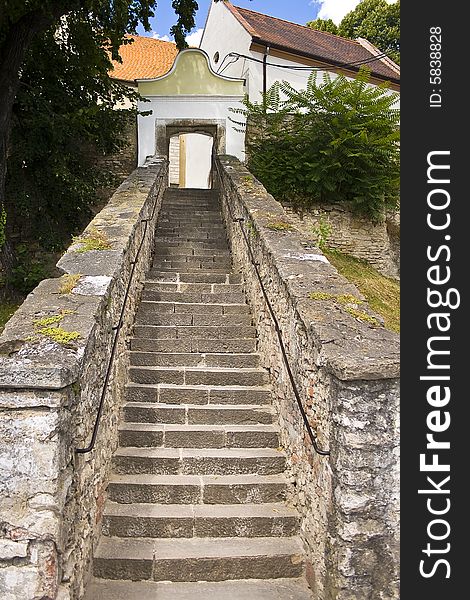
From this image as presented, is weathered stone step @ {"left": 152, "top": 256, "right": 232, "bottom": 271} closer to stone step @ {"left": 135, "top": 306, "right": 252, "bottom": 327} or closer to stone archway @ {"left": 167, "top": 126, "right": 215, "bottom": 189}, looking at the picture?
stone step @ {"left": 135, "top": 306, "right": 252, "bottom": 327}

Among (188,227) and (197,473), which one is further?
(188,227)

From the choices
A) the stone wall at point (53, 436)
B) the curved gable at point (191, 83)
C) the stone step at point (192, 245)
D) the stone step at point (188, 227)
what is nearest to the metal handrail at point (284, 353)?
the stone step at point (192, 245)

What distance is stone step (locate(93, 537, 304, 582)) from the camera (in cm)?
345

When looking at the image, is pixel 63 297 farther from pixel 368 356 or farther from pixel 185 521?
pixel 368 356

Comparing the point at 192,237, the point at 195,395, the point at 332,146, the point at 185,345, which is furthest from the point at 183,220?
the point at 195,395

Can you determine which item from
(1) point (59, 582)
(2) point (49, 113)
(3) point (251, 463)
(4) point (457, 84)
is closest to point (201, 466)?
(3) point (251, 463)

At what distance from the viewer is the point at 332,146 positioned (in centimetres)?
938

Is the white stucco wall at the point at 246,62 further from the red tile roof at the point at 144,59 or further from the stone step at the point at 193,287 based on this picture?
the stone step at the point at 193,287

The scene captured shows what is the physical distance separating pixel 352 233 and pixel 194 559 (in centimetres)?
800

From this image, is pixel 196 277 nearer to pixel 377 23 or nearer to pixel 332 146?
pixel 332 146

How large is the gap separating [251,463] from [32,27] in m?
6.84

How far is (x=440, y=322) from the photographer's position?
2852mm

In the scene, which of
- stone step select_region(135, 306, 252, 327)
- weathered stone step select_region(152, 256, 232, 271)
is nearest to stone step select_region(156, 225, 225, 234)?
weathered stone step select_region(152, 256, 232, 271)

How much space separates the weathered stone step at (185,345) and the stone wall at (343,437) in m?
1.07
